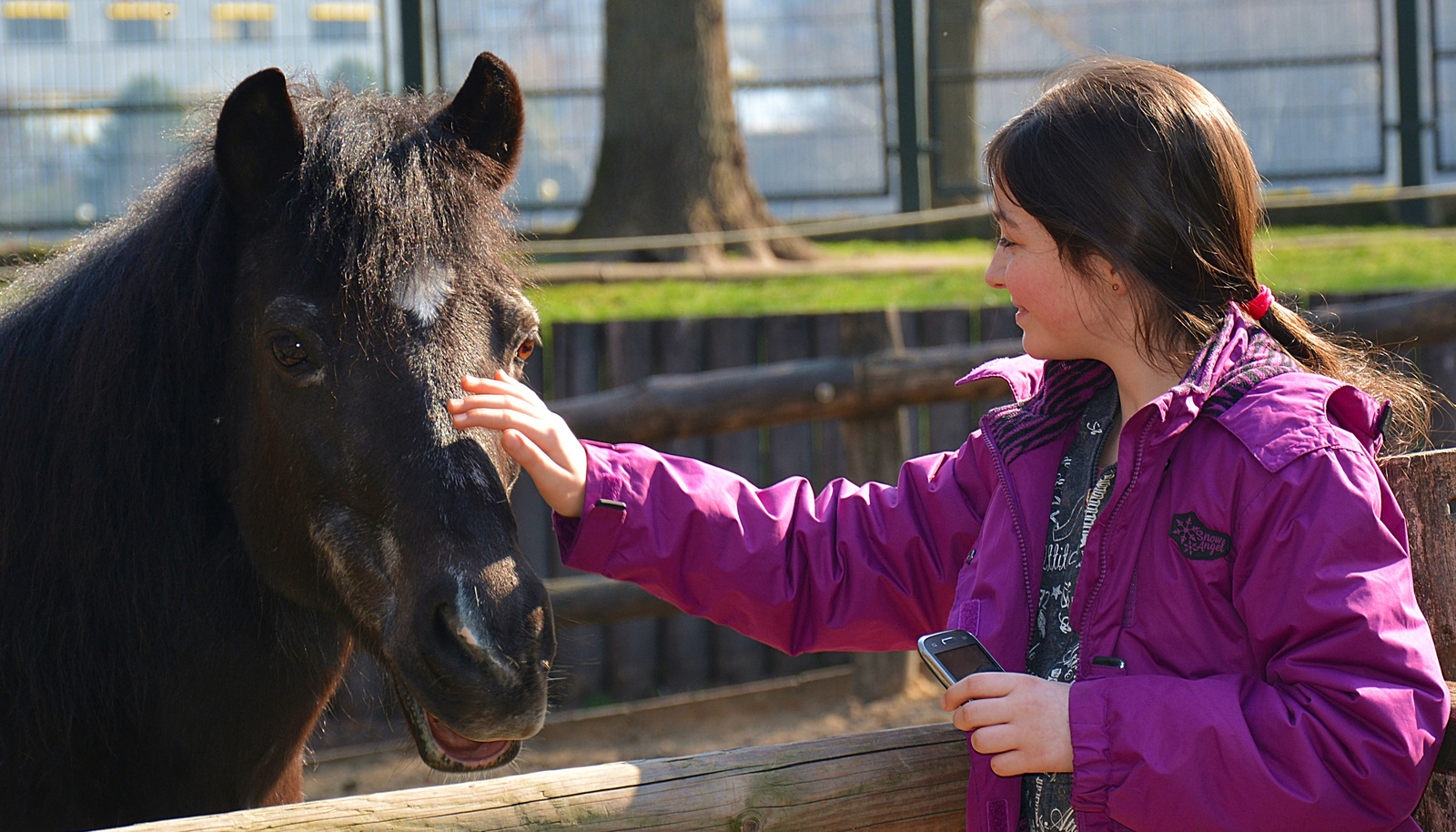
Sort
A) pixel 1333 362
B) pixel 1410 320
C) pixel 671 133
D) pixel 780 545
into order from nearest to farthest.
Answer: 1. pixel 1333 362
2. pixel 780 545
3. pixel 1410 320
4. pixel 671 133

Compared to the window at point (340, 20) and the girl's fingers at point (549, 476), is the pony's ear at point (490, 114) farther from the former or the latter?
the window at point (340, 20)

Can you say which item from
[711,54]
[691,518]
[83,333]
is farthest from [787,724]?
[711,54]

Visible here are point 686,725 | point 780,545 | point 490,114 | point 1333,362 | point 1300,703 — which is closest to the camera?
point 1300,703

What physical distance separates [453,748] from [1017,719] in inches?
30.8

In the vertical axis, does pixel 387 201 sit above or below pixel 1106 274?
above

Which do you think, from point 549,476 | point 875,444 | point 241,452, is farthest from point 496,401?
point 875,444

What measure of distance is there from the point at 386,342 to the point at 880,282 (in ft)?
20.8

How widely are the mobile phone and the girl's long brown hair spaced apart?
49 centimetres

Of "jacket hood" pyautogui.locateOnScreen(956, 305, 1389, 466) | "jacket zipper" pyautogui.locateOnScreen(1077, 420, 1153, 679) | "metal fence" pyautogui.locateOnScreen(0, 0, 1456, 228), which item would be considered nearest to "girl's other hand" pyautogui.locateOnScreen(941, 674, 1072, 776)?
"jacket zipper" pyautogui.locateOnScreen(1077, 420, 1153, 679)

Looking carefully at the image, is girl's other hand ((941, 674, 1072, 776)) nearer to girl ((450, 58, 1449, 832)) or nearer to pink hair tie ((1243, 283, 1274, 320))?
girl ((450, 58, 1449, 832))

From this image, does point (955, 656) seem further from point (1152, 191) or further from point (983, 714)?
point (1152, 191)

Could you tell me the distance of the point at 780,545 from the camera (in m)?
1.81

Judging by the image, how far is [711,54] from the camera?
324 inches

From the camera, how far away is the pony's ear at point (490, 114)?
1.96 m
